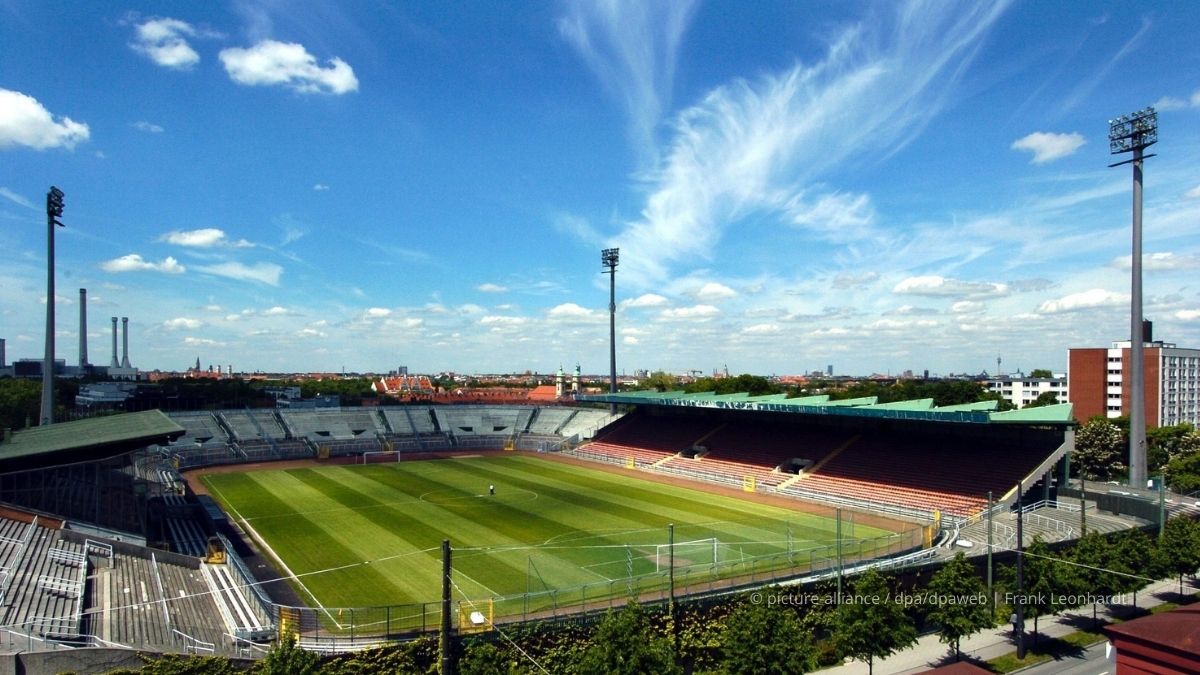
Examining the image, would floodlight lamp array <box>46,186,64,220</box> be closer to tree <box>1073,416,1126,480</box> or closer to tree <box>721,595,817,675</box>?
tree <box>721,595,817,675</box>

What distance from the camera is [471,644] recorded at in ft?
65.0

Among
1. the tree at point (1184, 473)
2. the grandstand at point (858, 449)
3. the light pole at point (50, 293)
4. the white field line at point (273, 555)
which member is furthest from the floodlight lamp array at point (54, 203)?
the tree at point (1184, 473)

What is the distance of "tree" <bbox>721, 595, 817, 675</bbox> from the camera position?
62.0 ft

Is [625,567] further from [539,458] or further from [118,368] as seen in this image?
[118,368]

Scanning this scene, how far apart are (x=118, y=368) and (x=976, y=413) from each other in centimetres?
20817

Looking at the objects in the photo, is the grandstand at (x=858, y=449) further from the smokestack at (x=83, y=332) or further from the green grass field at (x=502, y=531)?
the smokestack at (x=83, y=332)

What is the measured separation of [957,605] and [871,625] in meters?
3.84

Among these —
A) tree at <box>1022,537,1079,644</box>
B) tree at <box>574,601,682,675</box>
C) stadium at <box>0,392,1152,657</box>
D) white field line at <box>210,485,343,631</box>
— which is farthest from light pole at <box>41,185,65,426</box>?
tree at <box>1022,537,1079,644</box>

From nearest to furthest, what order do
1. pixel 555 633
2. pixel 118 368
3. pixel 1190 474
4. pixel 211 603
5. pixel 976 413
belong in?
pixel 555 633 → pixel 211 603 → pixel 976 413 → pixel 1190 474 → pixel 118 368

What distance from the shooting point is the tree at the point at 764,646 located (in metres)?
18.9

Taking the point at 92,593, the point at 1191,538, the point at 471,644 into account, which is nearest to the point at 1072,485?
the point at 1191,538

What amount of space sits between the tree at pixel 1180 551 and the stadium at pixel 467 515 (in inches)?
152

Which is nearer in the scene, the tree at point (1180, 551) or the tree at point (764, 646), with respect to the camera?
the tree at point (764, 646)

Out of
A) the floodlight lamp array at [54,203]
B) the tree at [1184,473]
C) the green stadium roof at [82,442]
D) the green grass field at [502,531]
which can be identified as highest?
the floodlight lamp array at [54,203]
